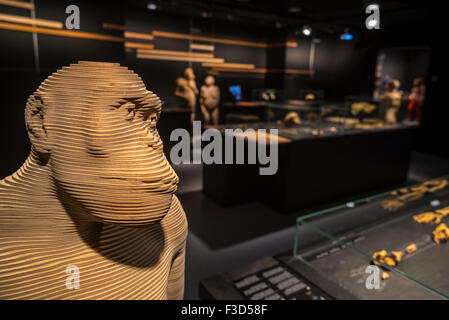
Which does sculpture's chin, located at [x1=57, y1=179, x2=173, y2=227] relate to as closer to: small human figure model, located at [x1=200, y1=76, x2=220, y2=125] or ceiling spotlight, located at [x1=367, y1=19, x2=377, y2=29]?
ceiling spotlight, located at [x1=367, y1=19, x2=377, y2=29]

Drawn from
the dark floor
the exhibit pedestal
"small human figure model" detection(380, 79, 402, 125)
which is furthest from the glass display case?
"small human figure model" detection(380, 79, 402, 125)

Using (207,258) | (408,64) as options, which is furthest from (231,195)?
(408,64)

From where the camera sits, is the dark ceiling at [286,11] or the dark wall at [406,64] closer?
the dark ceiling at [286,11]

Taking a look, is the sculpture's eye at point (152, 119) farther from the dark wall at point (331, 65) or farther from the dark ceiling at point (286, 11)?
the dark wall at point (331, 65)

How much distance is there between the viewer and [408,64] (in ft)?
30.7

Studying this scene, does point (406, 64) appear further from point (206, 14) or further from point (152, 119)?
point (152, 119)

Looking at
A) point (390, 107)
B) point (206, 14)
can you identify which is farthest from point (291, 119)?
point (206, 14)

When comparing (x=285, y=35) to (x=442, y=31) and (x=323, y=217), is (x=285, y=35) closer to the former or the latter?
(x=442, y=31)

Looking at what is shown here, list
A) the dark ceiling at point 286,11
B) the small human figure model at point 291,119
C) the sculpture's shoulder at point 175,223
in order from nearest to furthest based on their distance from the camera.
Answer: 1. the sculpture's shoulder at point 175,223
2. the small human figure model at point 291,119
3. the dark ceiling at point 286,11

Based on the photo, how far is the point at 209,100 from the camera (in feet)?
22.5

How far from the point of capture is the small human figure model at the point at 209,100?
6.78 meters

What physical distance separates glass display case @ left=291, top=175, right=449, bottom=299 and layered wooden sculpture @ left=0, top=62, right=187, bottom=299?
127 centimetres

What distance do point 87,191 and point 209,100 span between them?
20.8ft

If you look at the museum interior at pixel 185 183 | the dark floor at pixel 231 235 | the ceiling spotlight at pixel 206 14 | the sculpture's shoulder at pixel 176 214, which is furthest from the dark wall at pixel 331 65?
the sculpture's shoulder at pixel 176 214
